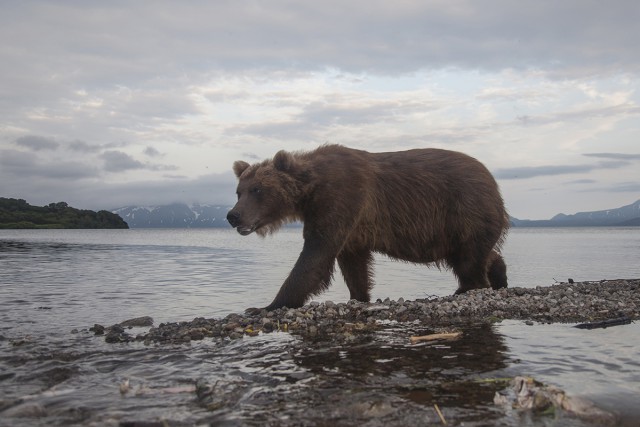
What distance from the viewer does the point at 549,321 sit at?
9.02 metres

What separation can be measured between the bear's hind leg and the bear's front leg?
55.1 inches

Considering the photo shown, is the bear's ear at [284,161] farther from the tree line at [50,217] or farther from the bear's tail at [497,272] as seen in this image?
the tree line at [50,217]

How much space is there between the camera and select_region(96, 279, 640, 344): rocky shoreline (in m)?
8.29

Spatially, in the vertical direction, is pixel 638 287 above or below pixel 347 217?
below

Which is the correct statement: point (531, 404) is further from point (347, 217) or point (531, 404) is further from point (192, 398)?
point (347, 217)

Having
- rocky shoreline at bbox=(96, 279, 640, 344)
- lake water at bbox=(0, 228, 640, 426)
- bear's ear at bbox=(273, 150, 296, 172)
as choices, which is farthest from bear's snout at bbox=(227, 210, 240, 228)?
lake water at bbox=(0, 228, 640, 426)

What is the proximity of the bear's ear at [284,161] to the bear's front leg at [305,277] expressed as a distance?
57.2 inches

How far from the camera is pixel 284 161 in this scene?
1033cm

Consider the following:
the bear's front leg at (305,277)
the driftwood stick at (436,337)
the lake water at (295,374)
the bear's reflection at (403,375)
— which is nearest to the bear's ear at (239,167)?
the bear's front leg at (305,277)

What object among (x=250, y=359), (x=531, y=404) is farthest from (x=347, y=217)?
(x=531, y=404)

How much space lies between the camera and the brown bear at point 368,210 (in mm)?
10039

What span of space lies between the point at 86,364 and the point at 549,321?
678cm

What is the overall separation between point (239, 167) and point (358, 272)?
317 centimetres

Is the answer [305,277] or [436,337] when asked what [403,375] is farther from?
[305,277]
